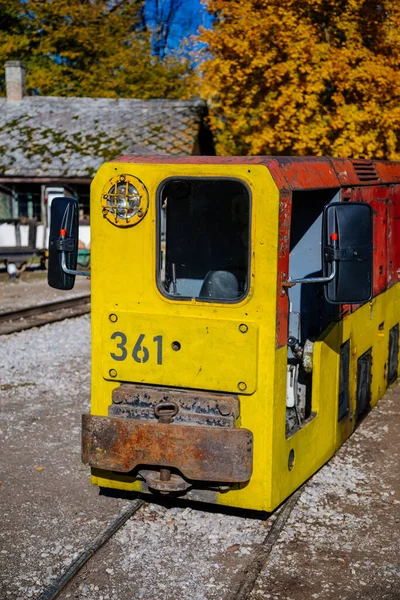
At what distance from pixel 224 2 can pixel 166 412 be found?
13.3m

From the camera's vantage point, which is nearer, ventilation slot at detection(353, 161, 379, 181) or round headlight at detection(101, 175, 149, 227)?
round headlight at detection(101, 175, 149, 227)

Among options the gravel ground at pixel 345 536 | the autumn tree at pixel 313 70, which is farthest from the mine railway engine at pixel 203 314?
the autumn tree at pixel 313 70

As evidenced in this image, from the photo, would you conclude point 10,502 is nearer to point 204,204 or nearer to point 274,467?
point 274,467

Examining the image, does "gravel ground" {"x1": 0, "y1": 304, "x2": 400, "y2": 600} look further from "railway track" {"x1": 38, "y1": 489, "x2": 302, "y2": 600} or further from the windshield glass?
the windshield glass

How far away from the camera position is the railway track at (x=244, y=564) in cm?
484

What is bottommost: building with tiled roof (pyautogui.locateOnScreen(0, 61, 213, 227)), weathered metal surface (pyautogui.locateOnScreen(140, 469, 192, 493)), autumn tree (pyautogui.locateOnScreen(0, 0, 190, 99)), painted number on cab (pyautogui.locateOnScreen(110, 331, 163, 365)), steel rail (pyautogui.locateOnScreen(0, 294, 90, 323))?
steel rail (pyautogui.locateOnScreen(0, 294, 90, 323))

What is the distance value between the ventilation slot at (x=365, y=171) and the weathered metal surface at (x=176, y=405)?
9.35ft

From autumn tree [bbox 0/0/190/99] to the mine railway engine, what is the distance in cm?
3260

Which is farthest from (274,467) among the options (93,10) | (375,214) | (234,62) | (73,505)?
(93,10)

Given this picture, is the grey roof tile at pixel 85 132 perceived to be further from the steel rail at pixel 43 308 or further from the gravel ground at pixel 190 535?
the gravel ground at pixel 190 535

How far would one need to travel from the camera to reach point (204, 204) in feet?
20.1

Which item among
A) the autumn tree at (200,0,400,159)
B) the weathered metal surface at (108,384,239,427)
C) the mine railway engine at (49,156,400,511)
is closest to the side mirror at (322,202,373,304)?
the mine railway engine at (49,156,400,511)

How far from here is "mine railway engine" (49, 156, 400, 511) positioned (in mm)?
5324

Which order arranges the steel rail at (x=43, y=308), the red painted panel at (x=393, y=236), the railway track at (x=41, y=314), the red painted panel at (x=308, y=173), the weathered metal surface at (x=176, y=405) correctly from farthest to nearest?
1. the steel rail at (x=43, y=308)
2. the railway track at (x=41, y=314)
3. the red painted panel at (x=393, y=236)
4. the red painted panel at (x=308, y=173)
5. the weathered metal surface at (x=176, y=405)
